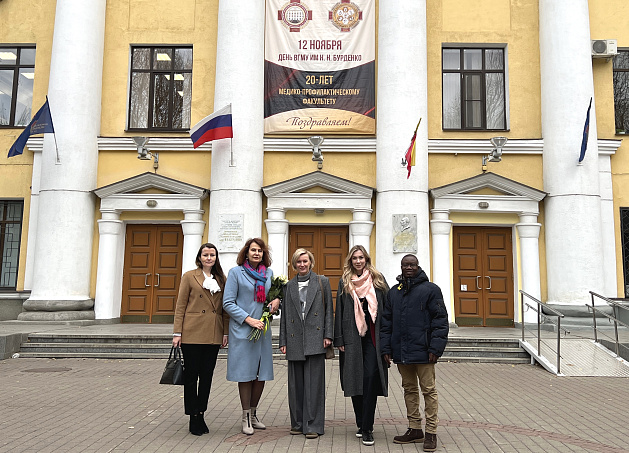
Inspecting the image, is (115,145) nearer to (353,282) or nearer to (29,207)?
(29,207)

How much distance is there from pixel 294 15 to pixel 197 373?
1098cm

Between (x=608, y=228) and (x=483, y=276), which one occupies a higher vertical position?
(x=608, y=228)

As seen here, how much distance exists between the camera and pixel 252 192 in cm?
1337

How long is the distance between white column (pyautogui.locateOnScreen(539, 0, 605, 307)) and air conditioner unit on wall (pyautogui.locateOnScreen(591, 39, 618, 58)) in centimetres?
46

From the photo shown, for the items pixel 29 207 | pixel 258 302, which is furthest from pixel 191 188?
pixel 258 302

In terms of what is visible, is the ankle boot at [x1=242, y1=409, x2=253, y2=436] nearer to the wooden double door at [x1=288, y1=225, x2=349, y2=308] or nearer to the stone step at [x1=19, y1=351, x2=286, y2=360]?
the stone step at [x1=19, y1=351, x2=286, y2=360]

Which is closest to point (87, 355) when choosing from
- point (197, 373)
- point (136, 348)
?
point (136, 348)

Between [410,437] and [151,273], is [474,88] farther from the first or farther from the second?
[410,437]

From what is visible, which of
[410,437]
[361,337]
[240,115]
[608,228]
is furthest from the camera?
[608,228]

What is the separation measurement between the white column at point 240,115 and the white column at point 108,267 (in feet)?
7.94

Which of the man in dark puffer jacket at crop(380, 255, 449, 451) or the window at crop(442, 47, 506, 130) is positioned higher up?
the window at crop(442, 47, 506, 130)

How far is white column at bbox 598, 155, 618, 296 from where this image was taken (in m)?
13.6

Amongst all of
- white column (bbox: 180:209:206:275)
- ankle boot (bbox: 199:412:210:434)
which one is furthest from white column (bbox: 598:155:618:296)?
ankle boot (bbox: 199:412:210:434)

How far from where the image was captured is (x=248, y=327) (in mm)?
5613
